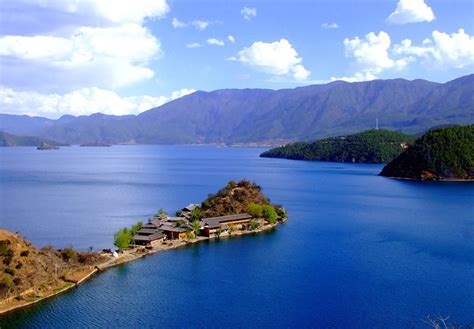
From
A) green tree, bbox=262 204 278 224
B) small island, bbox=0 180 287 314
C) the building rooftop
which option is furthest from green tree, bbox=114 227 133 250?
green tree, bbox=262 204 278 224

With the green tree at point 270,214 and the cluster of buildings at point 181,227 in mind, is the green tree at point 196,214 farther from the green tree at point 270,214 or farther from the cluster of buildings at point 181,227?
the green tree at point 270,214

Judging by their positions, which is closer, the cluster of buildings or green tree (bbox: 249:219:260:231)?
the cluster of buildings

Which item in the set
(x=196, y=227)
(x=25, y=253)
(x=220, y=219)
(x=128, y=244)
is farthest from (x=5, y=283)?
(x=220, y=219)

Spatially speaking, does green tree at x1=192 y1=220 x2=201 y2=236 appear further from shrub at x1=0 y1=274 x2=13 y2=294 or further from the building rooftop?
shrub at x1=0 y1=274 x2=13 y2=294

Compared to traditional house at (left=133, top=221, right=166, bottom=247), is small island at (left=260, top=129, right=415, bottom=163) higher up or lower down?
higher up

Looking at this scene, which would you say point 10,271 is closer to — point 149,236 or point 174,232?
point 149,236
